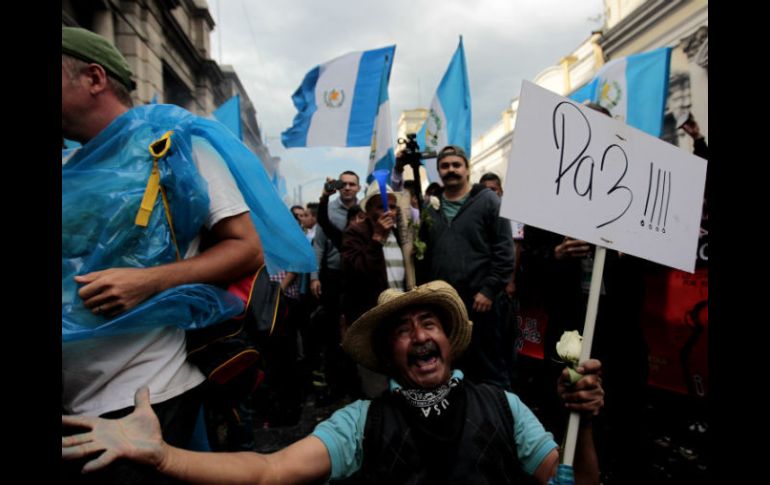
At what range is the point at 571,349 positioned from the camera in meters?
1.23

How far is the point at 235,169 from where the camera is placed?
1.45m

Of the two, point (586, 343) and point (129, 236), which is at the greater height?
point (129, 236)

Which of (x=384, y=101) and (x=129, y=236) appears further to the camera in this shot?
(x=384, y=101)

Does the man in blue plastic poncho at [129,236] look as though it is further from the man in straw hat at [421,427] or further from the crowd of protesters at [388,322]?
the man in straw hat at [421,427]

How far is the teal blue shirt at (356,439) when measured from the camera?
139 centimetres

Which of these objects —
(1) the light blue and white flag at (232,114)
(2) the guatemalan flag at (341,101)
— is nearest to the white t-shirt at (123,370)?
(2) the guatemalan flag at (341,101)

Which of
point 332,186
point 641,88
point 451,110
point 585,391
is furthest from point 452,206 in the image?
point 641,88

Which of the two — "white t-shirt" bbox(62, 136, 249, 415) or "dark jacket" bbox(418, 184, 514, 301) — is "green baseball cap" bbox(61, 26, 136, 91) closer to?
"white t-shirt" bbox(62, 136, 249, 415)

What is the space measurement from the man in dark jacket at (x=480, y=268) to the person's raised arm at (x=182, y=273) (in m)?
2.03

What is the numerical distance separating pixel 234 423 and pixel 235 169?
0.88 meters

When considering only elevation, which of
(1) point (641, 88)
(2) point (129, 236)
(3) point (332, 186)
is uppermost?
(1) point (641, 88)

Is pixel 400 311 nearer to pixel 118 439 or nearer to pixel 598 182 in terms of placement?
pixel 598 182

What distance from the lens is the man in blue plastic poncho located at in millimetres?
1104

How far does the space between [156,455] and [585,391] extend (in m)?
1.05
